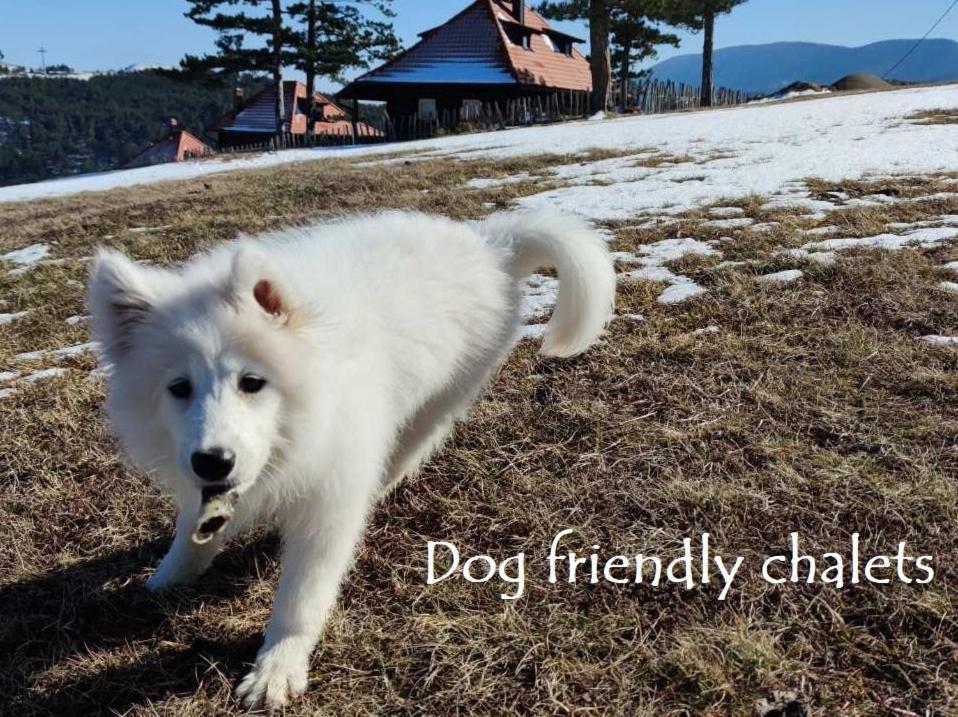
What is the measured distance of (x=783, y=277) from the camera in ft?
15.2

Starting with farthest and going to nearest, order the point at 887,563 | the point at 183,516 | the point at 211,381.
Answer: the point at 183,516 < the point at 887,563 < the point at 211,381

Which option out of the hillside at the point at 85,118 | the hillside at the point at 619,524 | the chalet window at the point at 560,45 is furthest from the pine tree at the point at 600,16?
the hillside at the point at 85,118

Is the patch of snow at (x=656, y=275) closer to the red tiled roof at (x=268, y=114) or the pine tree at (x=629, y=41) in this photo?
the pine tree at (x=629, y=41)

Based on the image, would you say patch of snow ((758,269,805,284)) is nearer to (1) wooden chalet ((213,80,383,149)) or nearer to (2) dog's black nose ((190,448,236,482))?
(2) dog's black nose ((190,448,236,482))

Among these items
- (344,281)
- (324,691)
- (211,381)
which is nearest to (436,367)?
(344,281)

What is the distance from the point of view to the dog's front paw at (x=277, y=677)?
2.04 metres

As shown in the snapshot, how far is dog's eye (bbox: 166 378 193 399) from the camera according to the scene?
194 cm

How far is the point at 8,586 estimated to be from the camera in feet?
8.30

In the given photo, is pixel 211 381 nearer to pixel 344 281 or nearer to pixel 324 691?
pixel 344 281

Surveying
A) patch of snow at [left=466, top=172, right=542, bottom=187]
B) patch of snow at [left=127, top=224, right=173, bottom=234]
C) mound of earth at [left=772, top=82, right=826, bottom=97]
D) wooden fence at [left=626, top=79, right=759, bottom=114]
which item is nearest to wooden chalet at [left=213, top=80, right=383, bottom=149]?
wooden fence at [left=626, top=79, right=759, bottom=114]

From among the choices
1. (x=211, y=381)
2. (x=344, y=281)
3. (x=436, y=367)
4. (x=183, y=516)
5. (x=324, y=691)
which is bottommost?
(x=324, y=691)

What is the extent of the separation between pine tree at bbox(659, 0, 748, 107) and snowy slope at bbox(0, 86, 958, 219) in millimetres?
9718

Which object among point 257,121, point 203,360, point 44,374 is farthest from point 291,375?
point 257,121

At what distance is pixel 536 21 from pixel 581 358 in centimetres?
3522
